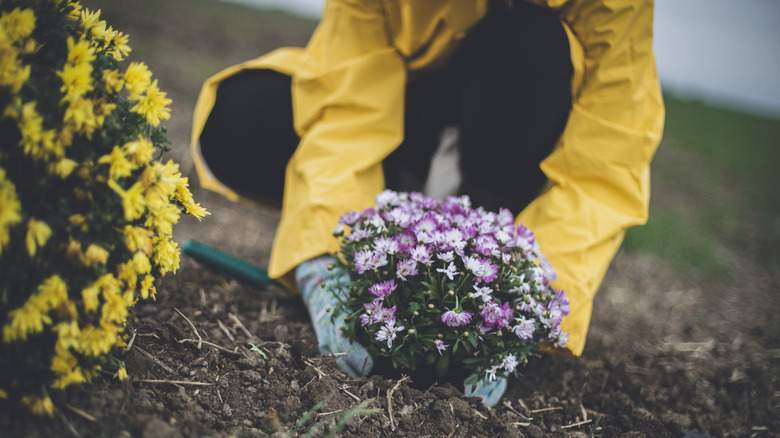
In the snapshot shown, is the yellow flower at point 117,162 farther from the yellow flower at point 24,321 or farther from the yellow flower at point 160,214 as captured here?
the yellow flower at point 24,321

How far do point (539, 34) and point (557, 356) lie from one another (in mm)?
1308

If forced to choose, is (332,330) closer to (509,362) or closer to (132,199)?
(509,362)

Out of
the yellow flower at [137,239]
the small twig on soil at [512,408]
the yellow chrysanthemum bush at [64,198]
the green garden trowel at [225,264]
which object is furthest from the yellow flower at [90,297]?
the small twig on soil at [512,408]

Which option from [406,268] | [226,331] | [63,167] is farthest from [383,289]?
[63,167]

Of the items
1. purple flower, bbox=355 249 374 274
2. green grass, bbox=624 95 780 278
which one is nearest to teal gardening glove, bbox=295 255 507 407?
purple flower, bbox=355 249 374 274

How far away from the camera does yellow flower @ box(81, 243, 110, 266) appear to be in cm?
90

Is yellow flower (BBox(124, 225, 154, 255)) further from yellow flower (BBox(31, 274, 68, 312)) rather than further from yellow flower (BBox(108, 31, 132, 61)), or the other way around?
yellow flower (BBox(108, 31, 132, 61))

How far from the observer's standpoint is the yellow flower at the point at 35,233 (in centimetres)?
82

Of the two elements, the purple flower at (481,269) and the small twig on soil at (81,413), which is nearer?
the small twig on soil at (81,413)

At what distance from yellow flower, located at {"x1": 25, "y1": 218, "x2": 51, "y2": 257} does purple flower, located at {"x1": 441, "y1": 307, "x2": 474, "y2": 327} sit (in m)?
0.87

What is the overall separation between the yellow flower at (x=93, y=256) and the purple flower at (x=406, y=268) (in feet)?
2.20

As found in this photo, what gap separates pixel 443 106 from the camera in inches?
88.5

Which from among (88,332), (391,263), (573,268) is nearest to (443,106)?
(573,268)

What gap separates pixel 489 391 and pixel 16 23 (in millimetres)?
1502
